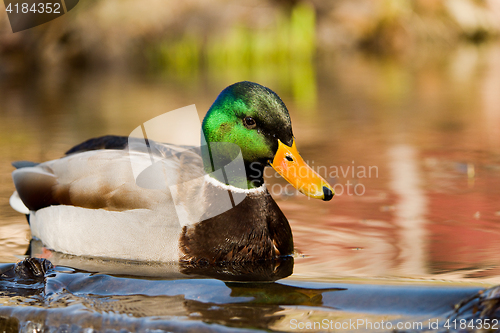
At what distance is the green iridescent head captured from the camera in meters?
3.75

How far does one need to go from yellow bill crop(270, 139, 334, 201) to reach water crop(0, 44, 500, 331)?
44 cm

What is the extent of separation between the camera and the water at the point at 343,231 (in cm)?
312

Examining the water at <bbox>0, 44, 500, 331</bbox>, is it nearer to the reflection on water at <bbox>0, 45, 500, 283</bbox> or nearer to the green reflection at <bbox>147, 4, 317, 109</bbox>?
the reflection on water at <bbox>0, 45, 500, 283</bbox>

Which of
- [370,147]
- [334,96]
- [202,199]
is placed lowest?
[202,199]

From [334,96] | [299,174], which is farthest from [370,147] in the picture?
[334,96]

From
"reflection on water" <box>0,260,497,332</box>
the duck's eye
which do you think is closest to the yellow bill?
the duck's eye

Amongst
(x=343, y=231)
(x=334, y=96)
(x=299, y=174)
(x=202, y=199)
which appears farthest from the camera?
(x=334, y=96)

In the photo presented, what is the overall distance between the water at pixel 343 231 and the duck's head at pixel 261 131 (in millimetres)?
510

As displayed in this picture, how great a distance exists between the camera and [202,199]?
3.95 metres

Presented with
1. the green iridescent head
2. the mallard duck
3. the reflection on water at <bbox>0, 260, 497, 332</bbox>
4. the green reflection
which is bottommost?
the reflection on water at <bbox>0, 260, 497, 332</bbox>

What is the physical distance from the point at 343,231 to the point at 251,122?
108 cm

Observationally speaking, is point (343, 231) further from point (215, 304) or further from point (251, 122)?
point (215, 304)

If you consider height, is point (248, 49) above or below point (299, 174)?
above

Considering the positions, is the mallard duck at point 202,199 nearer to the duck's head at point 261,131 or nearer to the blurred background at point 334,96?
the duck's head at point 261,131
